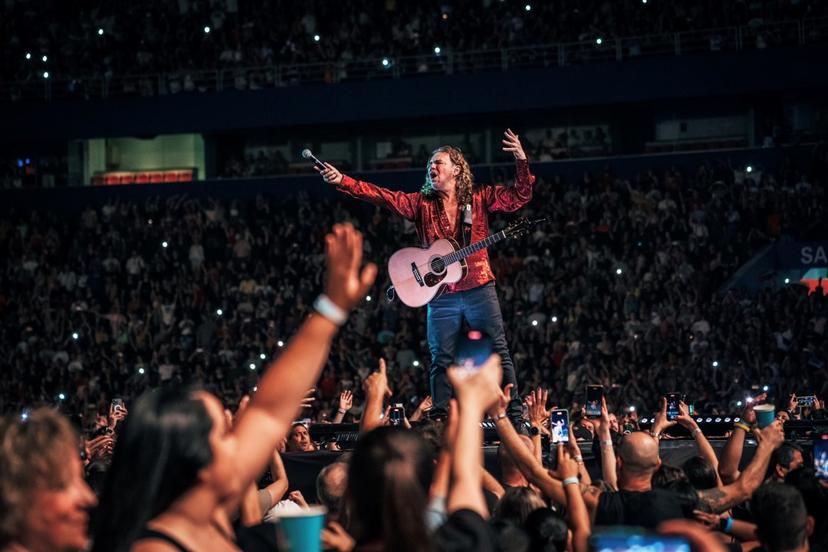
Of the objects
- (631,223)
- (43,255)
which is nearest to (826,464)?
(631,223)

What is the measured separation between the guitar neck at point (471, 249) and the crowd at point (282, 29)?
14.9 metres

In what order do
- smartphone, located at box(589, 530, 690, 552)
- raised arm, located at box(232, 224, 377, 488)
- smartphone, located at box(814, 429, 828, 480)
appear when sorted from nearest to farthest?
smartphone, located at box(589, 530, 690, 552), raised arm, located at box(232, 224, 377, 488), smartphone, located at box(814, 429, 828, 480)

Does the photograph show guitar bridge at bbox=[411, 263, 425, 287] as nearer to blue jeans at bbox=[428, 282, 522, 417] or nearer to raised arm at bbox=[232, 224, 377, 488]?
blue jeans at bbox=[428, 282, 522, 417]

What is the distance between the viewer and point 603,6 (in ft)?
71.2

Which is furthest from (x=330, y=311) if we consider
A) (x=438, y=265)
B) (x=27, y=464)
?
(x=438, y=265)

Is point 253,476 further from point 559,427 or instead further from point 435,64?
point 435,64

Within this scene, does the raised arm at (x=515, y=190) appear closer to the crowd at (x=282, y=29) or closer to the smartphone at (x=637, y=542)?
the smartphone at (x=637, y=542)

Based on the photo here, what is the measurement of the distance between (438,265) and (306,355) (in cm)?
490

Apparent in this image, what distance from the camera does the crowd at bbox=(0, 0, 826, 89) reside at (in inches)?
843

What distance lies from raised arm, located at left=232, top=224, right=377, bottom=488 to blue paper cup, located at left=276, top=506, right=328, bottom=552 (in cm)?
14

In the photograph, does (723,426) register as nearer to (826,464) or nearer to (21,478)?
(826,464)

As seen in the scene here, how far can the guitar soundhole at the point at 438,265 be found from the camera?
7.44m

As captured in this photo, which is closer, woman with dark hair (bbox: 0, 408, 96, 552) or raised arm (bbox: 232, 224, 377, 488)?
woman with dark hair (bbox: 0, 408, 96, 552)

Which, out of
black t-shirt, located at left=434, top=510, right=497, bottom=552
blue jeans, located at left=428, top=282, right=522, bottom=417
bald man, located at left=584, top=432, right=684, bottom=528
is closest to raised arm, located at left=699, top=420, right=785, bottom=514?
bald man, located at left=584, top=432, right=684, bottom=528
